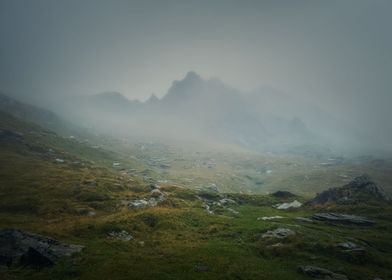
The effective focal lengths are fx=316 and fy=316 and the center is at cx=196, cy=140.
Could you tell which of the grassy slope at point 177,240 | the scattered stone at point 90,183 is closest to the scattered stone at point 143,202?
the grassy slope at point 177,240

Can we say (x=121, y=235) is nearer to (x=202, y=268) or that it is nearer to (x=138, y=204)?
(x=202, y=268)

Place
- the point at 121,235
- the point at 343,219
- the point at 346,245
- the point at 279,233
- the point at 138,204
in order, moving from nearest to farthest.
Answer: the point at 346,245 < the point at 121,235 < the point at 279,233 < the point at 343,219 < the point at 138,204

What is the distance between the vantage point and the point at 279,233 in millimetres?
52281

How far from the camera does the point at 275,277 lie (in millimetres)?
36375

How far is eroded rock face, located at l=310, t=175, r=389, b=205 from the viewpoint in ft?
292

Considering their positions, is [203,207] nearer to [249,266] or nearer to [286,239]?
[286,239]

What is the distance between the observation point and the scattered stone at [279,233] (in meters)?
50.9

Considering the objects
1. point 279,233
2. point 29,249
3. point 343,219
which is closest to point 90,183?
point 29,249

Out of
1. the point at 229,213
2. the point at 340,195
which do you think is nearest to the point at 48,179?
the point at 229,213

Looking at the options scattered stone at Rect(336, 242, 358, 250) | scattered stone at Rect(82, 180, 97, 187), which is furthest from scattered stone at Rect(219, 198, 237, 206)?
scattered stone at Rect(336, 242, 358, 250)

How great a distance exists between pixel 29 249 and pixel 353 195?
279ft

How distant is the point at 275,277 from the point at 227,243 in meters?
12.4

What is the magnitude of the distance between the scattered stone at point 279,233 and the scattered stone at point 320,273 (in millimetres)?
11103

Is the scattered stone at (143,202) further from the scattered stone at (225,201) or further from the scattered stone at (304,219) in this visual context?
the scattered stone at (304,219)
